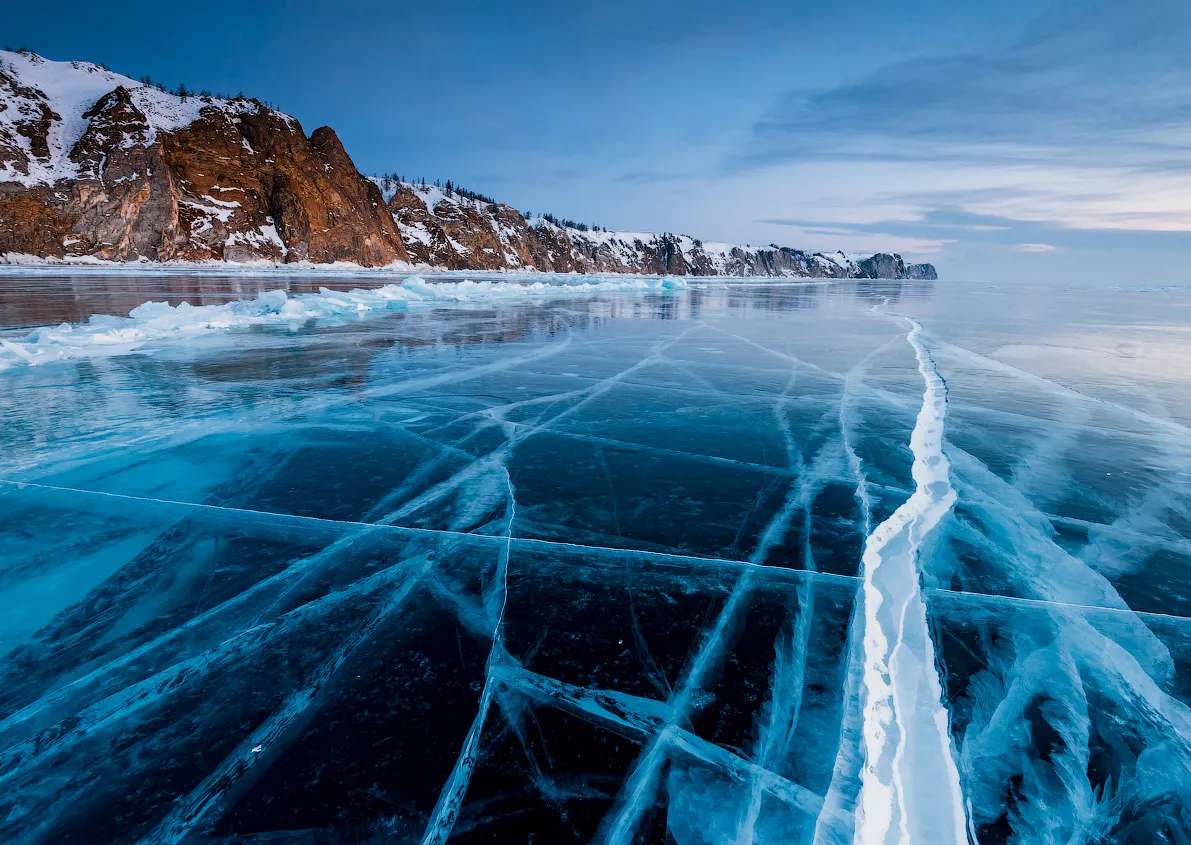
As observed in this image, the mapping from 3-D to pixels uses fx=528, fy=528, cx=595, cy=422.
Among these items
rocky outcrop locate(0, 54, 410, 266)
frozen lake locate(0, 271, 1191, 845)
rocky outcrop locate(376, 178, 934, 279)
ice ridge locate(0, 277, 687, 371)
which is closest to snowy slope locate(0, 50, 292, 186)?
rocky outcrop locate(0, 54, 410, 266)

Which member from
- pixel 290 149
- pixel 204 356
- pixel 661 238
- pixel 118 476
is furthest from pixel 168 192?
pixel 661 238

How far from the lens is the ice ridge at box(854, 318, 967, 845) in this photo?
139 centimetres

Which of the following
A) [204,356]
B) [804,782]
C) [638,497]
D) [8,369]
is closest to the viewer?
[804,782]

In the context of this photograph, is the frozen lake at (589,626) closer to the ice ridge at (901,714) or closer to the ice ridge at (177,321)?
the ice ridge at (901,714)

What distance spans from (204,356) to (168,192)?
206ft

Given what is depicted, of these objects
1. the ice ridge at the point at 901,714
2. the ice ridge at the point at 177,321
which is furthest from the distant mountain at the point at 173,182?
the ice ridge at the point at 901,714

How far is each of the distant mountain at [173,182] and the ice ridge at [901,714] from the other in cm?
6591

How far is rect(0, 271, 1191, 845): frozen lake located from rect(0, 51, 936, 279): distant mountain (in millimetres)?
61975

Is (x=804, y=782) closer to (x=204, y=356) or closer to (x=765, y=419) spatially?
(x=765, y=419)

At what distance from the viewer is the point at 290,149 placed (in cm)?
6875

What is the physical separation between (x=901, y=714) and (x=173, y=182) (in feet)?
244

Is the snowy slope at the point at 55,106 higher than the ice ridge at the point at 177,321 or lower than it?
higher

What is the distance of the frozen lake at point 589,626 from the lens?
1407 millimetres

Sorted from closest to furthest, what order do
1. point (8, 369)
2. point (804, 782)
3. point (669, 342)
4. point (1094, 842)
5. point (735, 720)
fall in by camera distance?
point (1094, 842) < point (804, 782) < point (735, 720) < point (8, 369) < point (669, 342)
